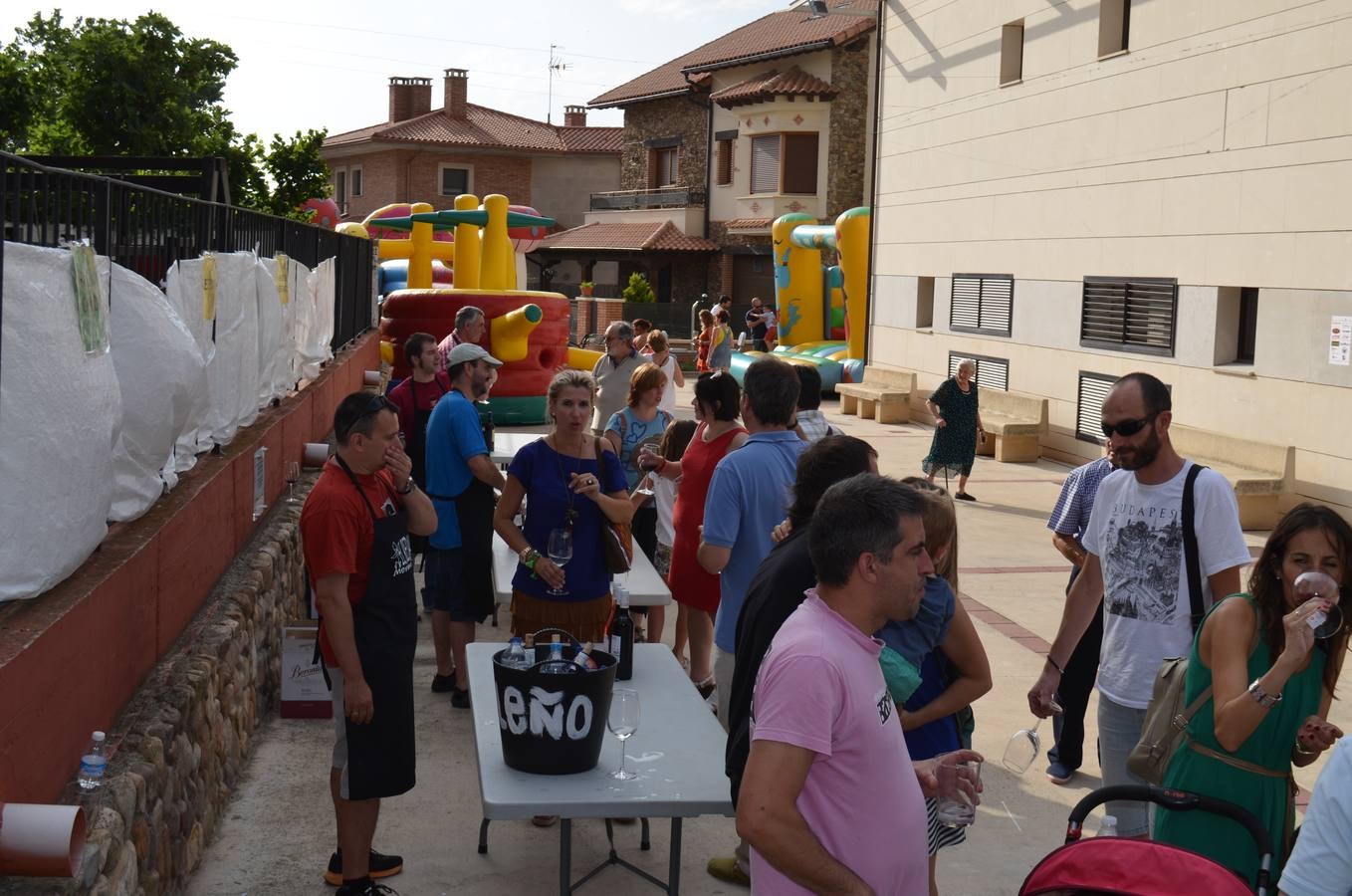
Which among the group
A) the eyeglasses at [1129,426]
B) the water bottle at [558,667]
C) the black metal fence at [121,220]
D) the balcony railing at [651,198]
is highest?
the balcony railing at [651,198]

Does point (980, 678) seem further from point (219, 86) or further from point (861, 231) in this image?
point (219, 86)

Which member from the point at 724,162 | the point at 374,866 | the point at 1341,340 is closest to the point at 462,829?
the point at 374,866

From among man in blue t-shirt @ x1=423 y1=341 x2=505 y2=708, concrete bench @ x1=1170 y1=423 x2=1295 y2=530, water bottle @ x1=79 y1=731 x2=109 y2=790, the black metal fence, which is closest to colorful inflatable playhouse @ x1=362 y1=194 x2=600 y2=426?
the black metal fence

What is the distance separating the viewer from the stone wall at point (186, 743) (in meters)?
3.77

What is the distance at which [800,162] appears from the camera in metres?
37.3

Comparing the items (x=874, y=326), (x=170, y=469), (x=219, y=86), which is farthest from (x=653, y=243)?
(x=170, y=469)

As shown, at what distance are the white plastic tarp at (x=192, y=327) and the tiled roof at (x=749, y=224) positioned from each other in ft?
106

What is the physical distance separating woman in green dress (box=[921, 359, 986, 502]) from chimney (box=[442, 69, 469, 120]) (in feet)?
146

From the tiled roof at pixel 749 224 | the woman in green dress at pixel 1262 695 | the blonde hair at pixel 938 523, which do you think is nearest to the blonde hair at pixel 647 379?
the blonde hair at pixel 938 523

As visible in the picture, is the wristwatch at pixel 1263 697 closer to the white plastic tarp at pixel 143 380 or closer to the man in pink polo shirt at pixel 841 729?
the man in pink polo shirt at pixel 841 729

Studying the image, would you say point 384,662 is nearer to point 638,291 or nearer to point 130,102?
point 130,102

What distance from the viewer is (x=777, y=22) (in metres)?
41.8

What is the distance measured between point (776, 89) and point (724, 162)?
4946 mm

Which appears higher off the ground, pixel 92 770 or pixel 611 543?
pixel 611 543
